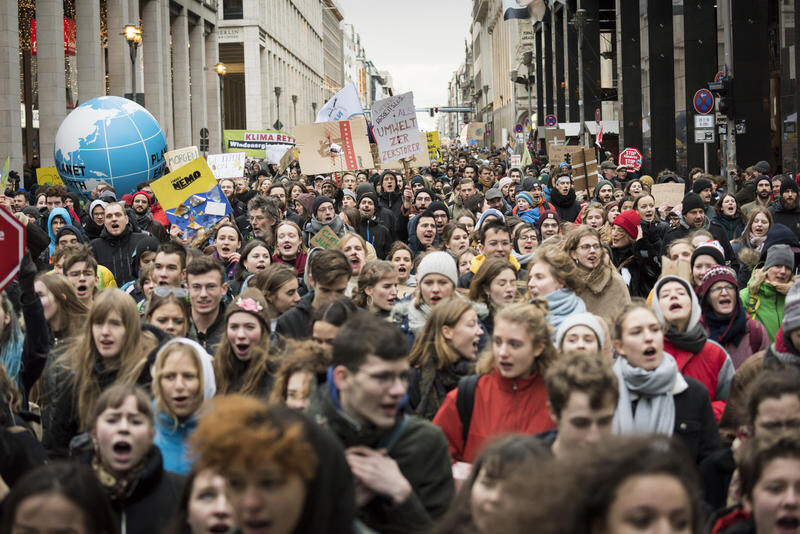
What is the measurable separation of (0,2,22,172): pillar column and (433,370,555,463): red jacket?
88.1 ft

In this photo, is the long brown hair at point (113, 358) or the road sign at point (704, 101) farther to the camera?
the road sign at point (704, 101)

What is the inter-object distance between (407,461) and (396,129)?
54.0 feet

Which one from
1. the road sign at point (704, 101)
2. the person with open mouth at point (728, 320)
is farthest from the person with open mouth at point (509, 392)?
the road sign at point (704, 101)

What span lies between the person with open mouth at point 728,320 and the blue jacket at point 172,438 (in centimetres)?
352

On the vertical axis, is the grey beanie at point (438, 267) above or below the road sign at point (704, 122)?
below

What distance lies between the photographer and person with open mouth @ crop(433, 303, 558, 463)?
196 inches

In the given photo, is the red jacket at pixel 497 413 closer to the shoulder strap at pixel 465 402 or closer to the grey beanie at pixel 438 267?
the shoulder strap at pixel 465 402

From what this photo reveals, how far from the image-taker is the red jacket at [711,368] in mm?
5965

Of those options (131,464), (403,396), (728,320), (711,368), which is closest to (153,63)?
(728,320)

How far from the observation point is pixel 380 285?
25.1 ft

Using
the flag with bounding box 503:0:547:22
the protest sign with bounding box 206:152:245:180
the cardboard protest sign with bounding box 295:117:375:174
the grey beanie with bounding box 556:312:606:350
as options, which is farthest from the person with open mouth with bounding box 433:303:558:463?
the flag with bounding box 503:0:547:22

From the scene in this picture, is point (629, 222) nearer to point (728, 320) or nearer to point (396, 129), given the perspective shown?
point (728, 320)

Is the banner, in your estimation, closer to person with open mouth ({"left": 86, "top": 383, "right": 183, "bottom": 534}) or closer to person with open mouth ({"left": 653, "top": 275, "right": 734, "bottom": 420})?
person with open mouth ({"left": 653, "top": 275, "right": 734, "bottom": 420})

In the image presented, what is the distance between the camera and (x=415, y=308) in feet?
24.0
